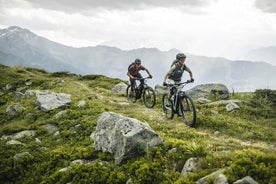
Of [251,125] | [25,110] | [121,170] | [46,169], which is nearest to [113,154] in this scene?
[121,170]

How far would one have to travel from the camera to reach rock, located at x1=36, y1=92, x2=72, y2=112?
848 inches

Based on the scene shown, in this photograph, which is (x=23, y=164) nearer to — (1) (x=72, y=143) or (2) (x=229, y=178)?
(1) (x=72, y=143)

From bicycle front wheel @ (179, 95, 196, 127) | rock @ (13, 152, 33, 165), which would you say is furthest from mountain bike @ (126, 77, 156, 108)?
rock @ (13, 152, 33, 165)

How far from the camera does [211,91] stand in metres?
26.0

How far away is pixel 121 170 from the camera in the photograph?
10.6 m

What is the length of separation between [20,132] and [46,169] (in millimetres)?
6124


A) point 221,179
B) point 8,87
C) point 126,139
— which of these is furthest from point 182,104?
point 8,87

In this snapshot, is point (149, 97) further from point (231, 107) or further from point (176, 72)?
point (231, 107)

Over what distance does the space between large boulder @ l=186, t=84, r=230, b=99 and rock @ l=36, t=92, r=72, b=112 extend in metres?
11.6

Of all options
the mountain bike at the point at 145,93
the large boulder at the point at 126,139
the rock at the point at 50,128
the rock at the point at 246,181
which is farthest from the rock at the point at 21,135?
the rock at the point at 246,181

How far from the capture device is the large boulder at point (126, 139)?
10898mm

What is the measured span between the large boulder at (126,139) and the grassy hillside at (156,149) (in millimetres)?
294

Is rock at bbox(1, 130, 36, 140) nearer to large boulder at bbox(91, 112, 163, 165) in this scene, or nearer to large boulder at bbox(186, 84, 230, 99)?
large boulder at bbox(91, 112, 163, 165)

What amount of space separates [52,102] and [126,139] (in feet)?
43.0
